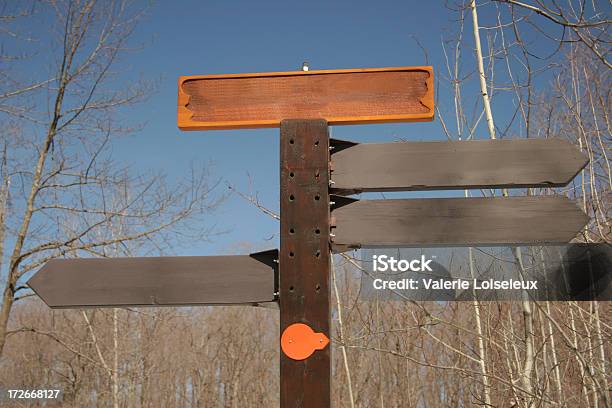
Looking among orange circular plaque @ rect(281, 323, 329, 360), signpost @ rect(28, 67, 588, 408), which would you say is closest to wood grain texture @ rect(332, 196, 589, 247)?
signpost @ rect(28, 67, 588, 408)

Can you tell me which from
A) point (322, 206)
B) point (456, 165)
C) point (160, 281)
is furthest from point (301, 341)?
point (456, 165)

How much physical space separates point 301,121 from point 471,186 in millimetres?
658

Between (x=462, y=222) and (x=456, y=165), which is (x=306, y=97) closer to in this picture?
(x=456, y=165)

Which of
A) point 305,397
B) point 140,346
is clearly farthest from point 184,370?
point 305,397

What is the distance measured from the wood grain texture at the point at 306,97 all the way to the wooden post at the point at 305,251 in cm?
8

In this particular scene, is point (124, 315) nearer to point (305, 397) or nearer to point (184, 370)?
point (184, 370)

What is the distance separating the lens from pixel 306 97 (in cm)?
234

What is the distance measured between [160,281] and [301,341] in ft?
1.96

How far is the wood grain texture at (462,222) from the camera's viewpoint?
216cm

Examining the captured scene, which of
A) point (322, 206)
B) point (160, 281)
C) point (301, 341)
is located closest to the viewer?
point (301, 341)

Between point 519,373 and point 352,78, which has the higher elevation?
point 352,78

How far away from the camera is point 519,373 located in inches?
123

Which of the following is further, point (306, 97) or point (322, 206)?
point (306, 97)

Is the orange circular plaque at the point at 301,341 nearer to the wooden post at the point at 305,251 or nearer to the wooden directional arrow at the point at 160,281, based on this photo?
the wooden post at the point at 305,251
